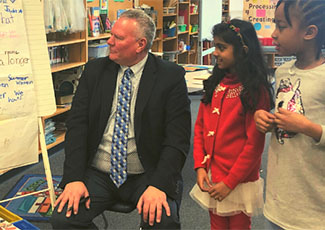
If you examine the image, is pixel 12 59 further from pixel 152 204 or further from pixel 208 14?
pixel 208 14

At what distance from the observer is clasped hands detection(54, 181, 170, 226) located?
168 cm

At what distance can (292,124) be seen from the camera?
49.8 inches

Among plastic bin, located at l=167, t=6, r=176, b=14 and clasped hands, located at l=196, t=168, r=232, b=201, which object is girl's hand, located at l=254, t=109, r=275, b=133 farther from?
plastic bin, located at l=167, t=6, r=176, b=14

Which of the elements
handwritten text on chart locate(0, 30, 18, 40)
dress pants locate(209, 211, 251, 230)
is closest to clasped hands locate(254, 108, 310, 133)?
dress pants locate(209, 211, 251, 230)

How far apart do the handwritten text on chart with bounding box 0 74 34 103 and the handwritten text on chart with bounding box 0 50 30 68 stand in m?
0.07

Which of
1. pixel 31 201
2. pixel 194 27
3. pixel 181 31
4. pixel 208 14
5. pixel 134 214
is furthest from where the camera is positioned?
pixel 208 14

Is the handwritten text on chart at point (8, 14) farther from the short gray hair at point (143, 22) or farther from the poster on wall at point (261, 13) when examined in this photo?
the poster on wall at point (261, 13)

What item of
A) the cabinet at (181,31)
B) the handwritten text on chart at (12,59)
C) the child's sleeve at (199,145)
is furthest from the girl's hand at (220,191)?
the cabinet at (181,31)

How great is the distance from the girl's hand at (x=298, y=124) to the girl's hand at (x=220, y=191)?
0.43m

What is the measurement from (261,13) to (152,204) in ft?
9.33

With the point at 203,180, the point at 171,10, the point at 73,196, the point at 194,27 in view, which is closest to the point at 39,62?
the point at 73,196

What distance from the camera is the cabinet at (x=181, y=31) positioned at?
6.91 meters

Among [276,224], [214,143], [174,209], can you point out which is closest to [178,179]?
[174,209]

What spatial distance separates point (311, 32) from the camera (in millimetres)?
1281
